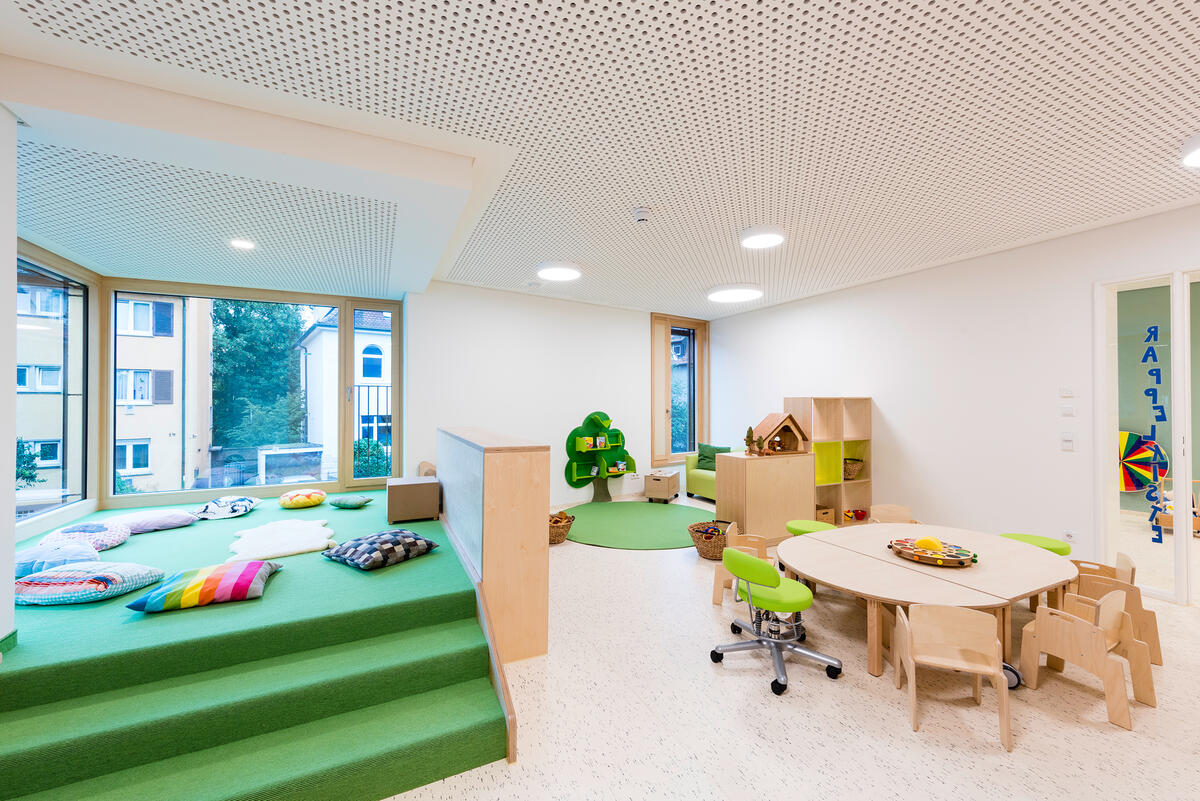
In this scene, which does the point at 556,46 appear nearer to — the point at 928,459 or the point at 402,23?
the point at 402,23

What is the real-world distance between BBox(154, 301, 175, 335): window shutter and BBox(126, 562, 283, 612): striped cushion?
3344 mm

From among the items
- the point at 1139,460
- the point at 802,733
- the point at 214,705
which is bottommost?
the point at 802,733

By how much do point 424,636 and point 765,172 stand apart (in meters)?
3.01

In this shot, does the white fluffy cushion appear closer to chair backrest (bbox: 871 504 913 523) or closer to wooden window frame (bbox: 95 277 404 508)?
wooden window frame (bbox: 95 277 404 508)

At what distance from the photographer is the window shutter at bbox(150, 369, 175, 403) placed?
4.56 meters

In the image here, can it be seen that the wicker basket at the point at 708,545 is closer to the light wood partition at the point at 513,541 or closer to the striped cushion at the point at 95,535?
the light wood partition at the point at 513,541

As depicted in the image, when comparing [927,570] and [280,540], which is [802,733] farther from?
[280,540]

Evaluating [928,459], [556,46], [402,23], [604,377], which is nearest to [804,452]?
[928,459]

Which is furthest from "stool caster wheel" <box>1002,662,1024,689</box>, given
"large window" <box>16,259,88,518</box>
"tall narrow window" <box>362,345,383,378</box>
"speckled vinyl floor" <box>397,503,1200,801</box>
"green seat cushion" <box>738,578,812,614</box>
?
"large window" <box>16,259,88,518</box>

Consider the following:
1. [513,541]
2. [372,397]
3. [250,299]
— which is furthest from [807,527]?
[250,299]

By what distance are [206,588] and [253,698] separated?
80cm

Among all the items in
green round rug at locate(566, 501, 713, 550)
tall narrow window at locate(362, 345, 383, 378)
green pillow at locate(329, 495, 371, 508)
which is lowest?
green round rug at locate(566, 501, 713, 550)

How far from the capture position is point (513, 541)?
2.61 m

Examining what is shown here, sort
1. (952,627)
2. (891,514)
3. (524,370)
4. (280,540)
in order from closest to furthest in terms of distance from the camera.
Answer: (952,627)
(280,540)
(891,514)
(524,370)
